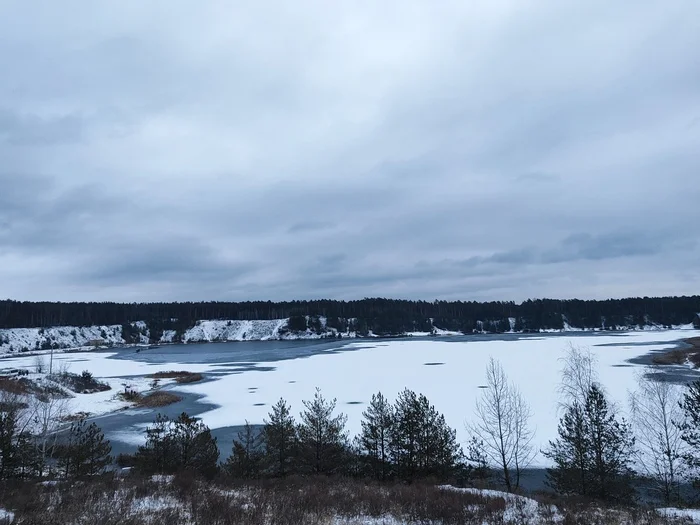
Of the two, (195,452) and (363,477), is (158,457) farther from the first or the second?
(363,477)

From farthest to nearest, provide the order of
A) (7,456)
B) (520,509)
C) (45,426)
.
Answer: (45,426) → (7,456) → (520,509)

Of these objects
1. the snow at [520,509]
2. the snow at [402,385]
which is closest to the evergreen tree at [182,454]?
the snow at [402,385]

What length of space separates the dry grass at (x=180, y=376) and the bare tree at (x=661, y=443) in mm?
52446

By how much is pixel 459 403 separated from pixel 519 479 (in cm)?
1529

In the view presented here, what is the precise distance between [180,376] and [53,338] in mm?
132268

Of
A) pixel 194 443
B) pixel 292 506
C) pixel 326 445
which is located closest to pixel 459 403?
pixel 326 445

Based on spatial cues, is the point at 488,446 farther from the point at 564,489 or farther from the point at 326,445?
the point at 326,445

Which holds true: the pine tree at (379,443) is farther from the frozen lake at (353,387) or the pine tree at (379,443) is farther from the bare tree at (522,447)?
the frozen lake at (353,387)

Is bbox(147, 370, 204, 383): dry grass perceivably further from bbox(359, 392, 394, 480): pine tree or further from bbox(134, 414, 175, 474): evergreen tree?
bbox(359, 392, 394, 480): pine tree

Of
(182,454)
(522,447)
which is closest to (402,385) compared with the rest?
(522,447)

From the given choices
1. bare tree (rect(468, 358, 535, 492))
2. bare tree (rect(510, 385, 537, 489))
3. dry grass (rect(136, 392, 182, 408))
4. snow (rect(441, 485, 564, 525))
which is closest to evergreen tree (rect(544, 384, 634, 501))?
bare tree (rect(468, 358, 535, 492))

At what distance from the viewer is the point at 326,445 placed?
2441 cm

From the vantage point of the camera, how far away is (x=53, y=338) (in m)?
172

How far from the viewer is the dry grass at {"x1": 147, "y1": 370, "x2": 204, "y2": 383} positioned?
65.2 meters
